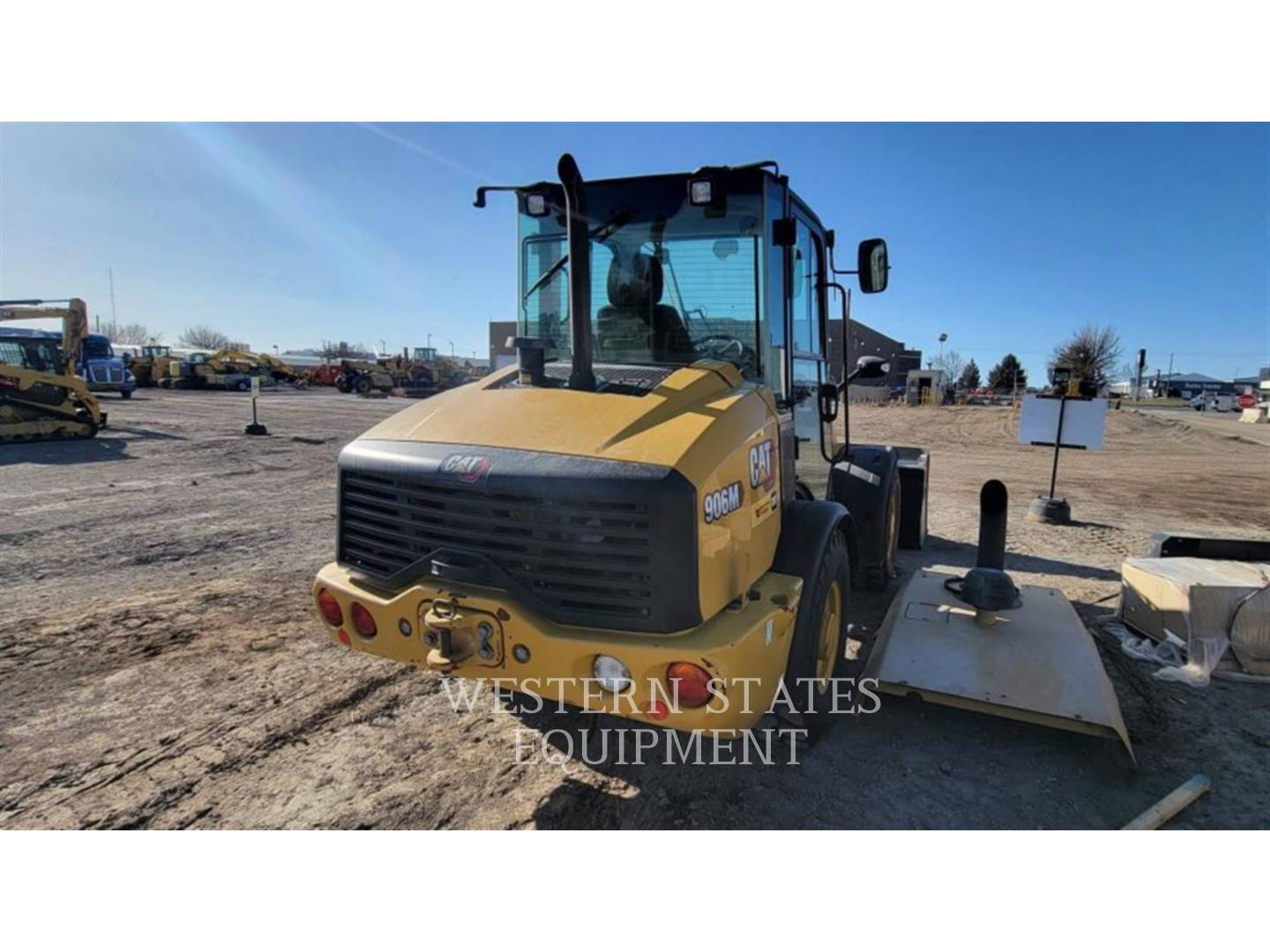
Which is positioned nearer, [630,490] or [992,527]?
[630,490]

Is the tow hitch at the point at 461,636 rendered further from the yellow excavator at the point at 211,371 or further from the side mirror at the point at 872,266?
the yellow excavator at the point at 211,371

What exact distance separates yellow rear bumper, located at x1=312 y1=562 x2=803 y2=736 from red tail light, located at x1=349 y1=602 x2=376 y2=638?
0.04 m

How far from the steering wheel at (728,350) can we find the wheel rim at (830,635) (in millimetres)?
1164

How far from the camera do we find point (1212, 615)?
13.7ft

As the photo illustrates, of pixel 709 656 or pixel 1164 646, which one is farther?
pixel 1164 646

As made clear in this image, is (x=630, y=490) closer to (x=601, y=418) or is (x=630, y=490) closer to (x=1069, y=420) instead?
(x=601, y=418)

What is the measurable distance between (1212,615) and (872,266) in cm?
300

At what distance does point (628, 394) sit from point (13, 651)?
4.27 meters

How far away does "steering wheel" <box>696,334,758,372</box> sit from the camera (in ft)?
11.2

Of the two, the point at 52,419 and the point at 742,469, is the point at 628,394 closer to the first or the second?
the point at 742,469

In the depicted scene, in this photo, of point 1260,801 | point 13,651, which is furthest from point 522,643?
point 13,651

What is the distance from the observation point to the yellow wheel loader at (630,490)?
7.77 feet

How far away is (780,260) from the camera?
354 centimetres

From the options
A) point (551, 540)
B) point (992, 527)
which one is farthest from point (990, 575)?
point (551, 540)
